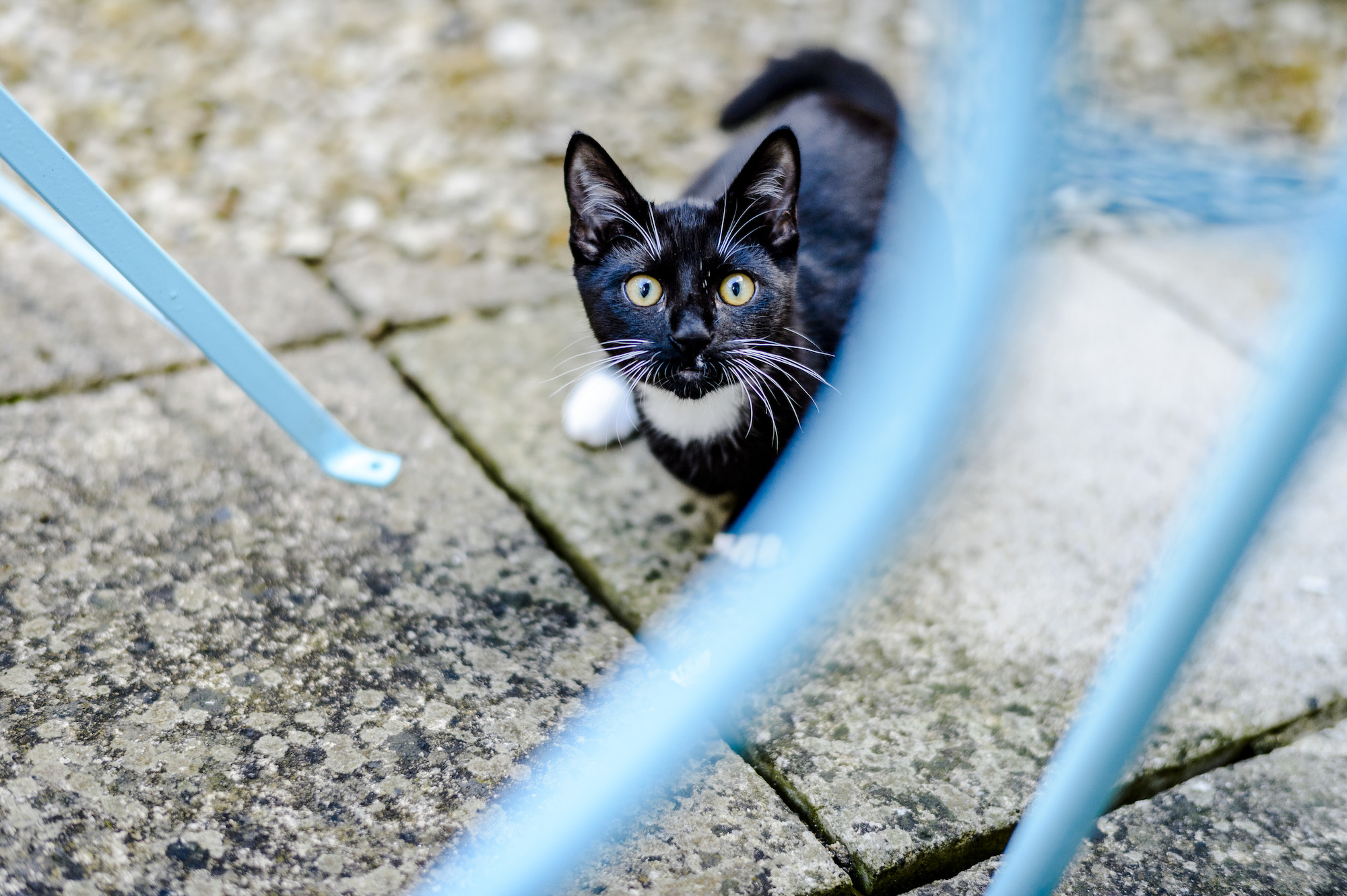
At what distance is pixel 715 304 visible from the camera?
58.3 inches

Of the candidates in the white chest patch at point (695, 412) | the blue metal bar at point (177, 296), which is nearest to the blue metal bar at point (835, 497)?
the white chest patch at point (695, 412)

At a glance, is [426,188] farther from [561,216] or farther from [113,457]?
[113,457]

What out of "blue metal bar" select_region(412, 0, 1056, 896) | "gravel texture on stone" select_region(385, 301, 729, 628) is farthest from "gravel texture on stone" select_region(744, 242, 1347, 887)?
"gravel texture on stone" select_region(385, 301, 729, 628)

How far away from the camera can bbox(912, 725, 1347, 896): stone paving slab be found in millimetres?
1173

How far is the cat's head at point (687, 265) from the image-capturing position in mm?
1459

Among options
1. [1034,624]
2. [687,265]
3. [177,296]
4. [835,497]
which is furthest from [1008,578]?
[177,296]

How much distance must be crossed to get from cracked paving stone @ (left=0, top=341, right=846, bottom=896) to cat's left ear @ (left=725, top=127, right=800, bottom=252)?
64cm

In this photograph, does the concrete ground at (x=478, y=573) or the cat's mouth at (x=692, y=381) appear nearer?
the concrete ground at (x=478, y=573)

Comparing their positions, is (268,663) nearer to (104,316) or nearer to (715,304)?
(715,304)

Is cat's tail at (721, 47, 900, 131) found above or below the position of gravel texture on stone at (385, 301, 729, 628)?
above

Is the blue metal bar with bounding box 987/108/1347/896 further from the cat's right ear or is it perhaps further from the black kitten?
the cat's right ear

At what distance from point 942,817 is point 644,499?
0.77 m

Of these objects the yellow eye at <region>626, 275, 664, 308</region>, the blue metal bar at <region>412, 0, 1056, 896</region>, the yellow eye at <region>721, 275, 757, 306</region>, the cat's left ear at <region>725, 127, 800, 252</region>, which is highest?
the cat's left ear at <region>725, 127, 800, 252</region>

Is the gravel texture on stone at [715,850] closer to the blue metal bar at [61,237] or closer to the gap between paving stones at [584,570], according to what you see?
the gap between paving stones at [584,570]
